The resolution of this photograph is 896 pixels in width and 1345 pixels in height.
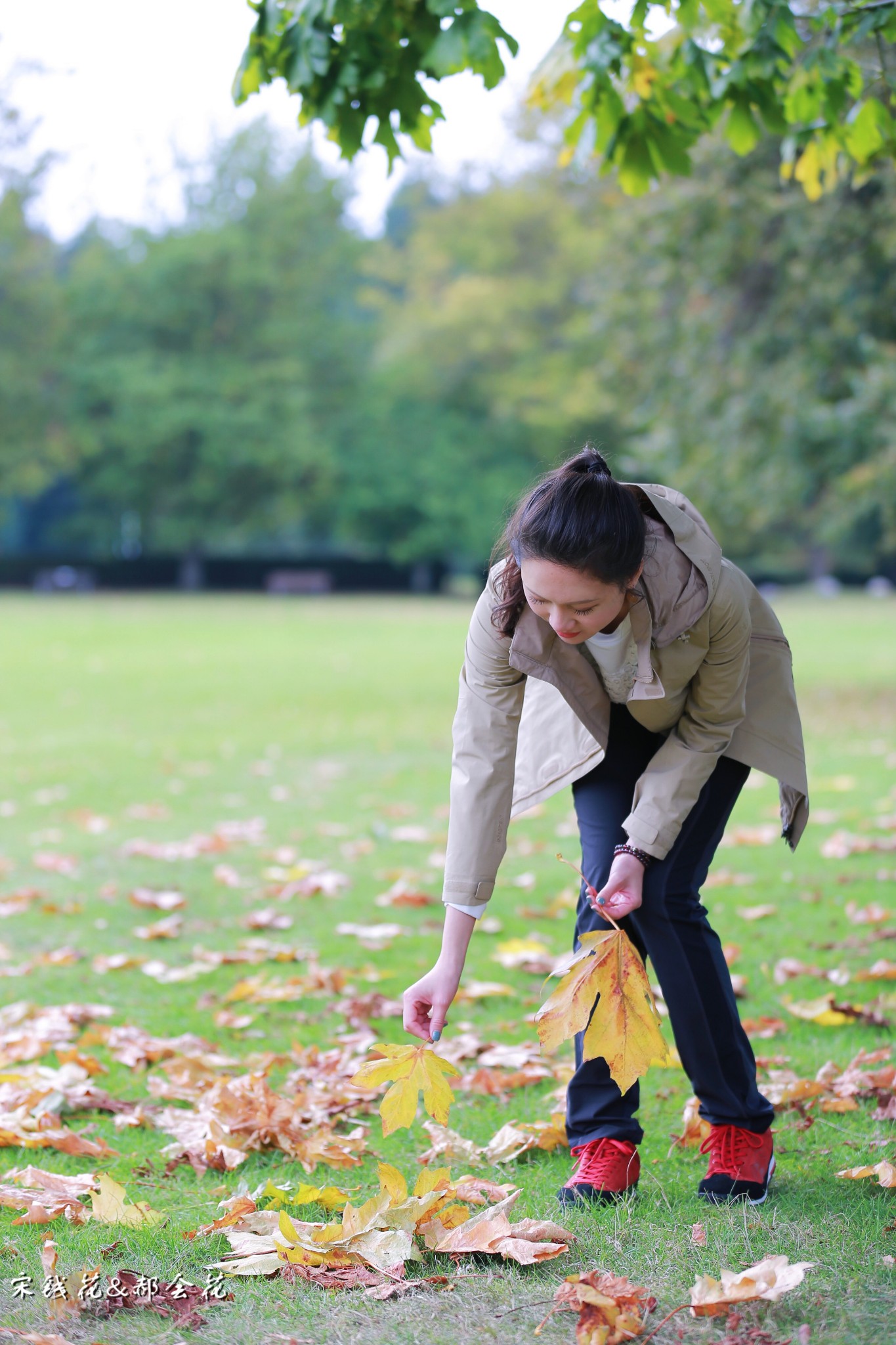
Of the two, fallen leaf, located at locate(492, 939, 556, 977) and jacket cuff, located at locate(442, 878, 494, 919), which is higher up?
jacket cuff, located at locate(442, 878, 494, 919)

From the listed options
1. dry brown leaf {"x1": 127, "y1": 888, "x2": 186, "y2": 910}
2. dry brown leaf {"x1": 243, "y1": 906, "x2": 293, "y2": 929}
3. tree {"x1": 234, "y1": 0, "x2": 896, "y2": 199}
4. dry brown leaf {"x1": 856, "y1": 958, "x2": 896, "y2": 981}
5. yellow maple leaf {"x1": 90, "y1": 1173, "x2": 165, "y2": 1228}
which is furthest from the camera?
dry brown leaf {"x1": 127, "y1": 888, "x2": 186, "y2": 910}

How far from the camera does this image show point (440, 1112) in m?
2.58

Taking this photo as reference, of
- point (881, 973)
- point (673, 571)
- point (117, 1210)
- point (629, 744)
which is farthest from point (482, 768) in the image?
point (881, 973)

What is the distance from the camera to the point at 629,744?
113 inches

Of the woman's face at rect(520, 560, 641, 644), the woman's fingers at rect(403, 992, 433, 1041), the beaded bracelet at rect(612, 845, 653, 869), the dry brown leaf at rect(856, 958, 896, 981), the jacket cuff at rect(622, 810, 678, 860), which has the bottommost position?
the dry brown leaf at rect(856, 958, 896, 981)

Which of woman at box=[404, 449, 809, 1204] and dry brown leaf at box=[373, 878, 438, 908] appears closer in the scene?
woman at box=[404, 449, 809, 1204]

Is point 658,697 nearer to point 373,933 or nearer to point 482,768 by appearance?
point 482,768

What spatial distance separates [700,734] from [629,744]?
0.62ft

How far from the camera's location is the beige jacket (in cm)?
262

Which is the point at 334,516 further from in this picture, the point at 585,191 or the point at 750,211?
the point at 750,211

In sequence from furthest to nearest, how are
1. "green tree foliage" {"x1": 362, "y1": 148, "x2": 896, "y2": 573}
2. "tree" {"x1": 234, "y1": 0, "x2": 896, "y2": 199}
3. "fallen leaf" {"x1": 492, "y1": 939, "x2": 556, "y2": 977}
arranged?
"green tree foliage" {"x1": 362, "y1": 148, "x2": 896, "y2": 573} → "fallen leaf" {"x1": 492, "y1": 939, "x2": 556, "y2": 977} → "tree" {"x1": 234, "y1": 0, "x2": 896, "y2": 199}

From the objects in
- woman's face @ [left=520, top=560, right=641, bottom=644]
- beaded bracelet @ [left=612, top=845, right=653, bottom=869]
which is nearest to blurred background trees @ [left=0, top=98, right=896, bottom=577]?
beaded bracelet @ [left=612, top=845, right=653, bottom=869]

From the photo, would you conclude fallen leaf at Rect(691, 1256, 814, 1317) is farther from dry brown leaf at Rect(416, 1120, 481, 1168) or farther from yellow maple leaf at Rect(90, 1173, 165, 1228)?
yellow maple leaf at Rect(90, 1173, 165, 1228)

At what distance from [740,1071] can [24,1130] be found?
5.93ft
